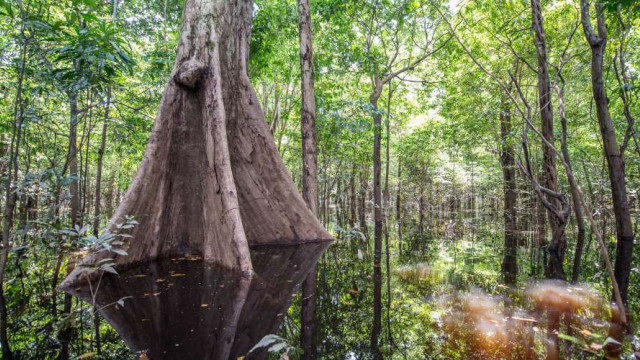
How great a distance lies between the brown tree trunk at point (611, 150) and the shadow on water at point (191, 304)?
451 cm

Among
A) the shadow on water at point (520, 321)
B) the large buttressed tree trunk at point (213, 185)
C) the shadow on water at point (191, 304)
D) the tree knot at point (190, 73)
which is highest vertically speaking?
the tree knot at point (190, 73)

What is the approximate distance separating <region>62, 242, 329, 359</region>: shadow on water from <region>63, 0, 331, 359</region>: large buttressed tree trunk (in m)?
0.04

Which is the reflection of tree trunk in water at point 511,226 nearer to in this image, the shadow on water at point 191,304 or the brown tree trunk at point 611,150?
the brown tree trunk at point 611,150

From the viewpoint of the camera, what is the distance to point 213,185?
4.39 meters

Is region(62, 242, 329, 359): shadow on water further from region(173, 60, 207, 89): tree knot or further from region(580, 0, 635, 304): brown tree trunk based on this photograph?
region(580, 0, 635, 304): brown tree trunk

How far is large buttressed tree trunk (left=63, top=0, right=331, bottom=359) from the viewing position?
3.80m

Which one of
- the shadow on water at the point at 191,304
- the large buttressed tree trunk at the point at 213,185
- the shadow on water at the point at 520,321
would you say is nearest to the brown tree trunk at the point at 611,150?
the shadow on water at the point at 520,321

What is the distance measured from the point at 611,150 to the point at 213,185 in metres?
6.65

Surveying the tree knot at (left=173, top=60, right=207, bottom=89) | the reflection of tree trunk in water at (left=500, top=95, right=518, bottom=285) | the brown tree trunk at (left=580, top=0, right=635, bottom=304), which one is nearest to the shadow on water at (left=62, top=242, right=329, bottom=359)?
the tree knot at (left=173, top=60, right=207, bottom=89)

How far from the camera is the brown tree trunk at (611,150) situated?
4.65 metres

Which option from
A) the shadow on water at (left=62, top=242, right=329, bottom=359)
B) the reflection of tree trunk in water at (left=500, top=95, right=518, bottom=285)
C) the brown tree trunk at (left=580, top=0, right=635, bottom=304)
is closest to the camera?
the shadow on water at (left=62, top=242, right=329, bottom=359)

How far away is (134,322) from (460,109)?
13.0m

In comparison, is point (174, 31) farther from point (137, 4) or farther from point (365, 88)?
point (365, 88)

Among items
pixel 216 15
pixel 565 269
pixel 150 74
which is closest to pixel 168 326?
pixel 216 15
